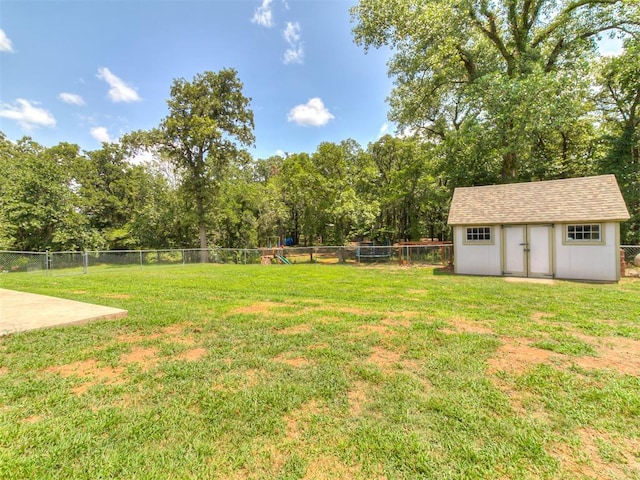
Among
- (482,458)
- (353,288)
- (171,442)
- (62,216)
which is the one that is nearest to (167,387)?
(171,442)

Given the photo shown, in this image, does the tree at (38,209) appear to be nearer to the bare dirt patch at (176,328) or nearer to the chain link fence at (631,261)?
the bare dirt patch at (176,328)

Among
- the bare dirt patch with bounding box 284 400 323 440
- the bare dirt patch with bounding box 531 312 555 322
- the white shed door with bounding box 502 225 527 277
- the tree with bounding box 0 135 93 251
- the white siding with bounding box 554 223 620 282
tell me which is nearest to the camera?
the bare dirt patch with bounding box 284 400 323 440

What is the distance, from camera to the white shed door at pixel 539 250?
9.69 m

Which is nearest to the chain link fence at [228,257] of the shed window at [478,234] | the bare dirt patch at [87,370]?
the shed window at [478,234]

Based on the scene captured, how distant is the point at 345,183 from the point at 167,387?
21.7 m

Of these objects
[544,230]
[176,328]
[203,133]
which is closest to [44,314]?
[176,328]

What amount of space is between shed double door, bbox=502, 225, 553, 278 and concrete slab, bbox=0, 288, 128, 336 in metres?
11.9

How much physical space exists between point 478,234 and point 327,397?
1060 cm

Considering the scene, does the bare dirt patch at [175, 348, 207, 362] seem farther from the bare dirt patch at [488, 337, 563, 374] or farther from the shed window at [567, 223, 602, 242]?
the shed window at [567, 223, 602, 242]

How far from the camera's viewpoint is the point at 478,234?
11.0 metres

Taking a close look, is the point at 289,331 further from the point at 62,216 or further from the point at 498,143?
the point at 62,216

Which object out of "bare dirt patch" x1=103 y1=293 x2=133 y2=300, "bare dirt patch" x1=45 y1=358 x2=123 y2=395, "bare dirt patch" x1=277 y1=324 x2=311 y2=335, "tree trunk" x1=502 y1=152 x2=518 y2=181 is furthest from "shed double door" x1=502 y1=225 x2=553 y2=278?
"bare dirt patch" x1=103 y1=293 x2=133 y2=300

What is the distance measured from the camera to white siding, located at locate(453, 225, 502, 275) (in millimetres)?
10578

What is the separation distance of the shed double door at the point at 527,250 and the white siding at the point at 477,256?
221 mm
